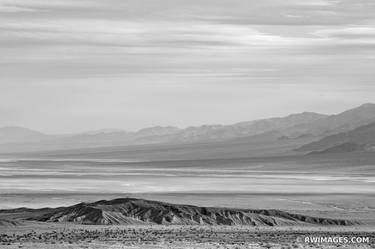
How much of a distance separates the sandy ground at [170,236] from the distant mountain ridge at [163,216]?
12.3 feet

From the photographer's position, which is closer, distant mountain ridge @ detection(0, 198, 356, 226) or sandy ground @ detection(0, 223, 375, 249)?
sandy ground @ detection(0, 223, 375, 249)

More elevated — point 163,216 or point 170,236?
point 163,216

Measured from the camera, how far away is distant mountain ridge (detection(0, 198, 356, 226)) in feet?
181

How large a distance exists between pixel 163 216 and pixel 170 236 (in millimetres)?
11611

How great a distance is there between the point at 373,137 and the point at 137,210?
146028 mm

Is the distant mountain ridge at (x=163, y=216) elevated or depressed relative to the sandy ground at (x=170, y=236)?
elevated

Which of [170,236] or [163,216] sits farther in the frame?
[163,216]

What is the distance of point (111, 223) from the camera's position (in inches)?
2127

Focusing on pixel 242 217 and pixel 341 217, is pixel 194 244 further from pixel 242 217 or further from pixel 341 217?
pixel 341 217

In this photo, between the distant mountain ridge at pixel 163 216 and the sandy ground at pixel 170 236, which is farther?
the distant mountain ridge at pixel 163 216

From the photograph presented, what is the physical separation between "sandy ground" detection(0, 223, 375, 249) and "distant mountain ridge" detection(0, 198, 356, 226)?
3762 millimetres

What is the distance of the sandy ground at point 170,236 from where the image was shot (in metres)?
40.5

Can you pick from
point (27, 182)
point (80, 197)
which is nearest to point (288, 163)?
point (27, 182)

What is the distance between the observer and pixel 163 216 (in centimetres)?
5628
